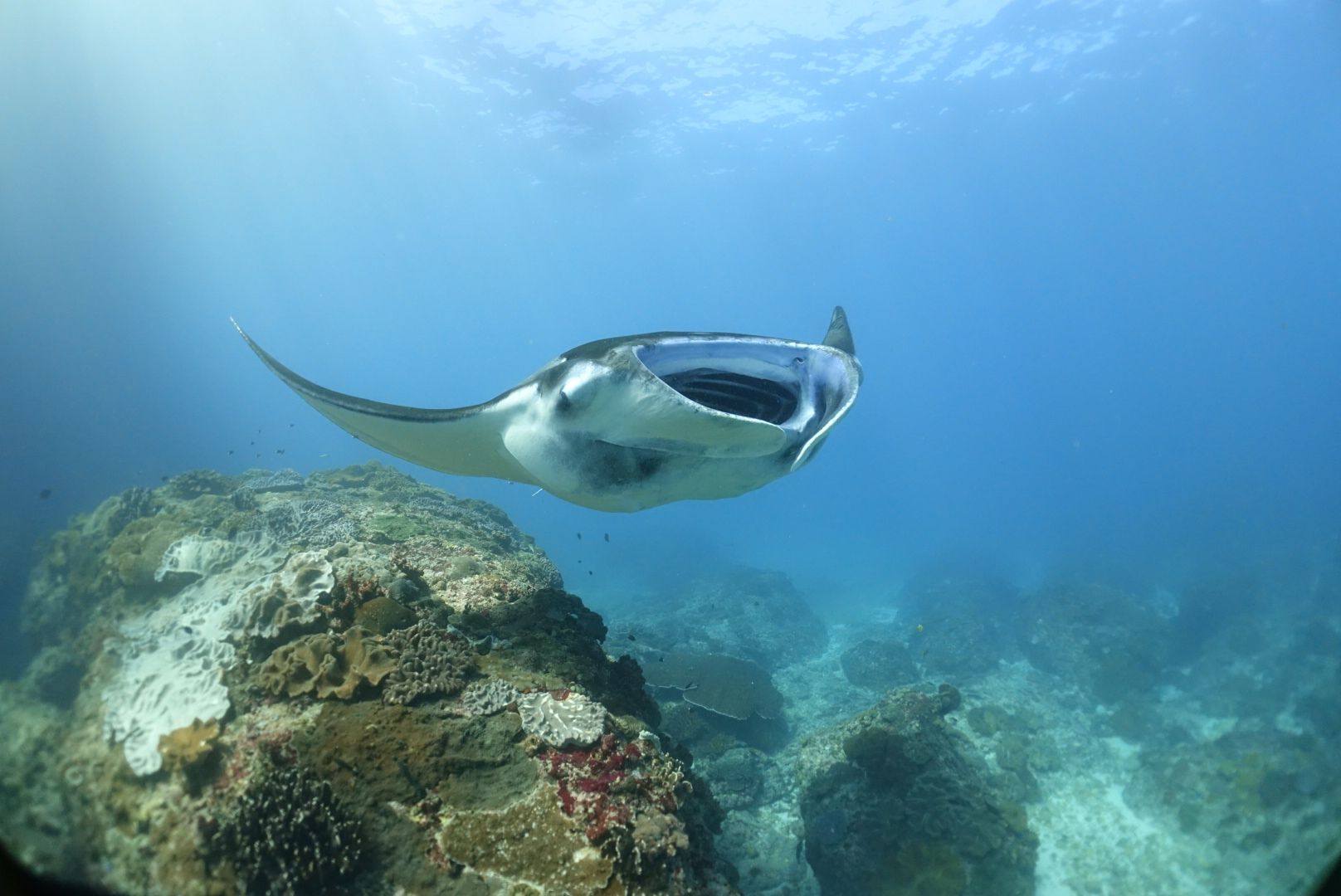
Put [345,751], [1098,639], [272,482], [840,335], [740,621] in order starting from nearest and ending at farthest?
[345,751], [840,335], [272,482], [1098,639], [740,621]

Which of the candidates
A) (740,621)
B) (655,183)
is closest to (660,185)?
(655,183)

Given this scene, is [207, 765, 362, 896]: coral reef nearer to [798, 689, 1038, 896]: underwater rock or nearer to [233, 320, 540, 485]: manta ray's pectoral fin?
[233, 320, 540, 485]: manta ray's pectoral fin

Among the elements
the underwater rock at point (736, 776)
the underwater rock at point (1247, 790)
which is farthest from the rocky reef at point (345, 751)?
the underwater rock at point (1247, 790)

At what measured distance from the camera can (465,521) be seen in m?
8.27

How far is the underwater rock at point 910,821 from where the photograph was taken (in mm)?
5969

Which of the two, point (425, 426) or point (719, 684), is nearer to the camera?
point (425, 426)

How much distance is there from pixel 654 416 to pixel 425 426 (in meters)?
1.63

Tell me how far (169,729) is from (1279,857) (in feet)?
37.1

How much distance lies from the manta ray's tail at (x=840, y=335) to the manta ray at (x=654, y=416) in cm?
116

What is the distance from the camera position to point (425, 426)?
11.1ft

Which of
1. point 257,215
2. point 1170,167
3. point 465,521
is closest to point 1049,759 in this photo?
point 465,521

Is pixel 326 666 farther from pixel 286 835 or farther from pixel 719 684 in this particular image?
pixel 719 684

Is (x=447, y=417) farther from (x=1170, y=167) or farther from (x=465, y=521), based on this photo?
(x=1170, y=167)

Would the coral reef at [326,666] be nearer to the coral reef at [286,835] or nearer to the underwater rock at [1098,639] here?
the coral reef at [286,835]
